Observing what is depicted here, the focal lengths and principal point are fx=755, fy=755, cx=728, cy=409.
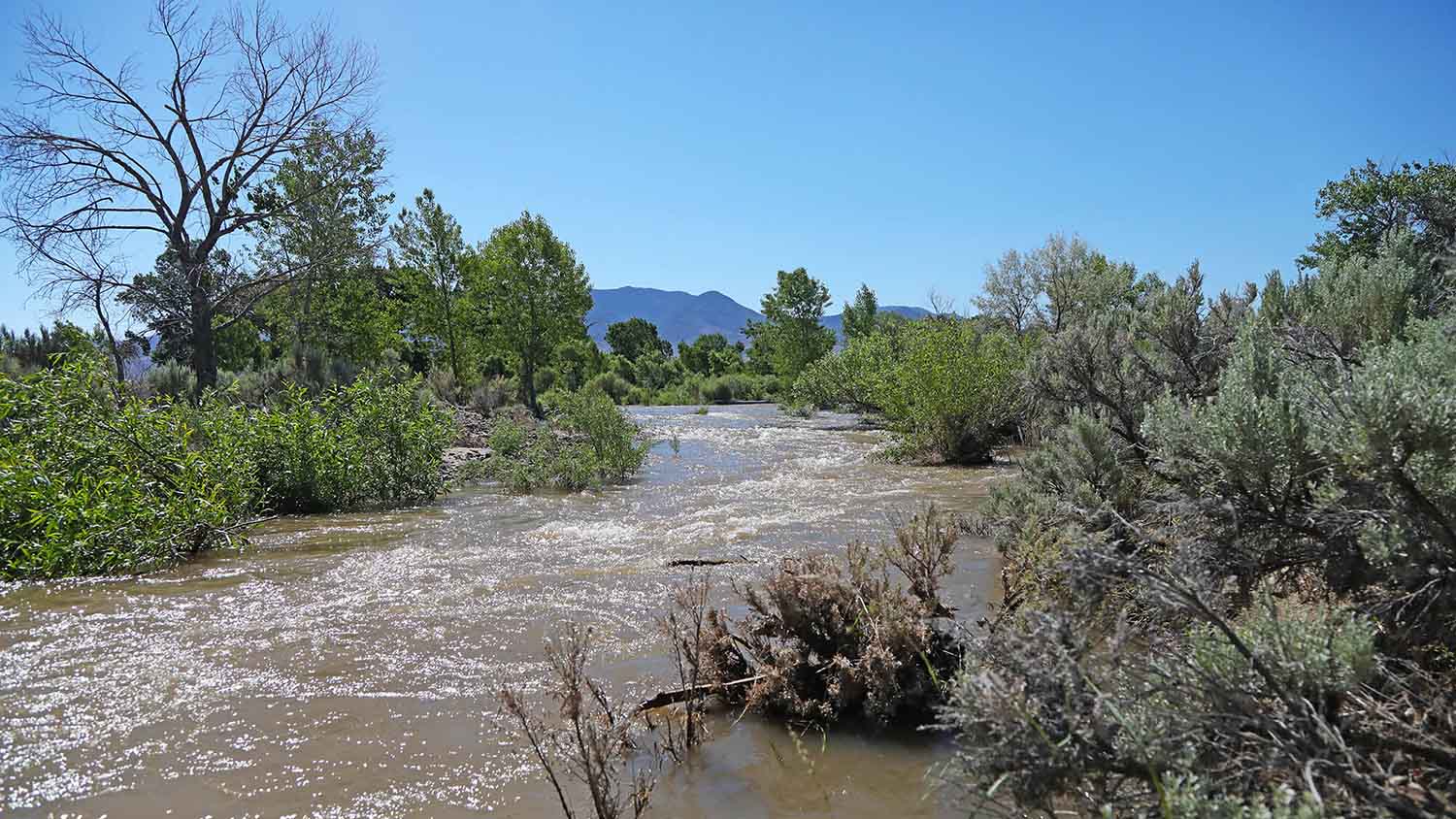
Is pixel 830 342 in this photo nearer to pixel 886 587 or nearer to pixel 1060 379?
pixel 1060 379

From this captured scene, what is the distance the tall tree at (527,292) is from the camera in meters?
32.3

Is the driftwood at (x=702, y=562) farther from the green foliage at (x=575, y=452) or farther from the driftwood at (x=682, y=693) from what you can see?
the green foliage at (x=575, y=452)

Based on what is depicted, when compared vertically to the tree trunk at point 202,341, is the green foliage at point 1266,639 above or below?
below

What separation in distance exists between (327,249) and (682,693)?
20.6m

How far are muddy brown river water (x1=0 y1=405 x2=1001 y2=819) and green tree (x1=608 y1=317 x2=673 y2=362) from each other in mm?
82417

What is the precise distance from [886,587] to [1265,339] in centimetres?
235

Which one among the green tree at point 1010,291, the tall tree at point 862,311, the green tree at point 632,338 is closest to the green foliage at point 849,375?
the green tree at point 1010,291

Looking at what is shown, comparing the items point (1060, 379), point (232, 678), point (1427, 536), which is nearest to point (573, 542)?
point (232, 678)

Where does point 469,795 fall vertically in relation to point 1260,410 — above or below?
below

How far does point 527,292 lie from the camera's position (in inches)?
1299

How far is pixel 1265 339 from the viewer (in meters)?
3.92

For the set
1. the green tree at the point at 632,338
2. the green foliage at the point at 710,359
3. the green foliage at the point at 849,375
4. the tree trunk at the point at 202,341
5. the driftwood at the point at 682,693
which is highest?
the green tree at the point at 632,338

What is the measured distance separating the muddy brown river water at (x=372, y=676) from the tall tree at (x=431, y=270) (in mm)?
23204

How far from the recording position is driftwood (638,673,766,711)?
386 centimetres
